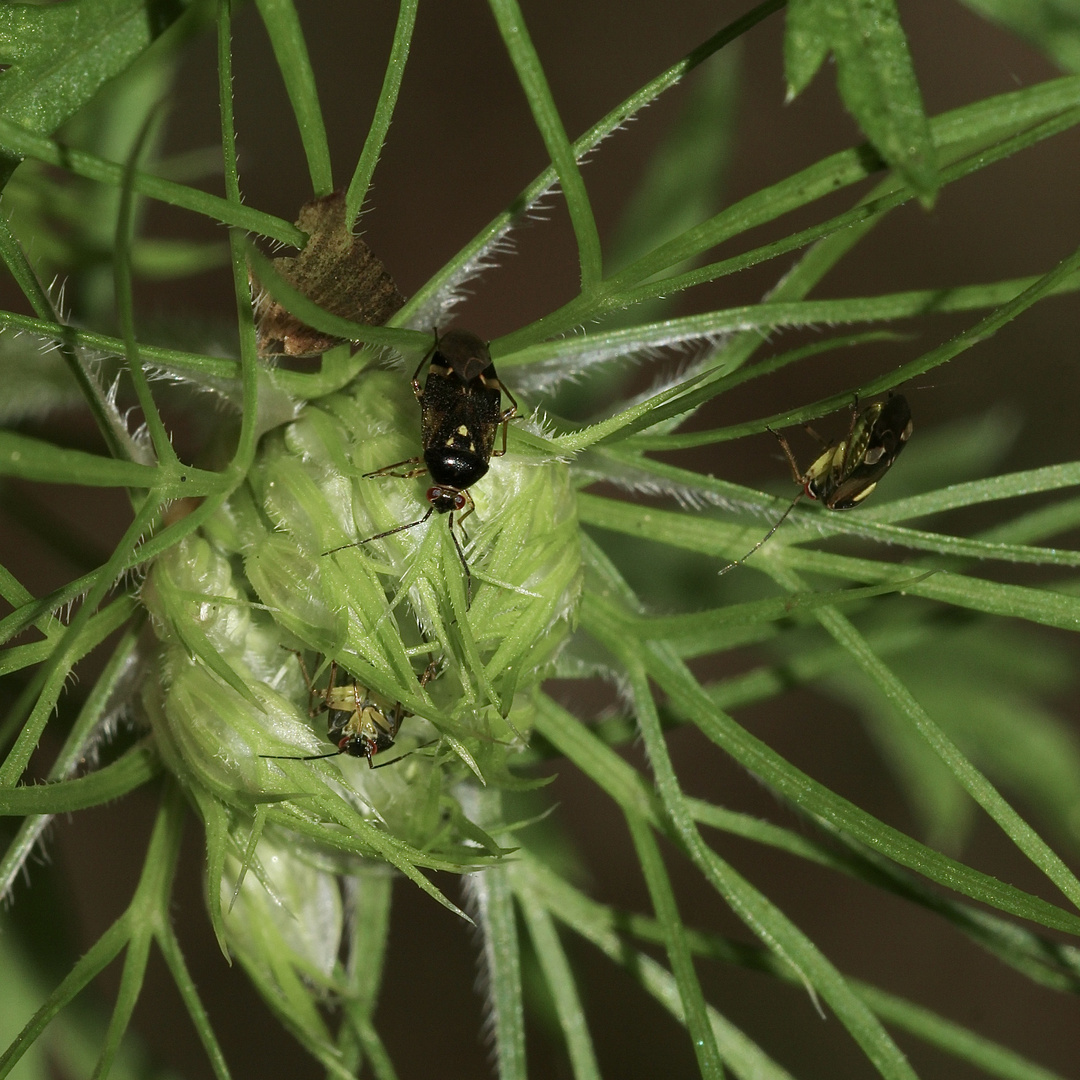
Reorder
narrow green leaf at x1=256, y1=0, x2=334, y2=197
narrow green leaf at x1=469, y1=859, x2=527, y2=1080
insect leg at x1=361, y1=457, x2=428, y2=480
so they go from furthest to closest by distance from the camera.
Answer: narrow green leaf at x1=469, y1=859, x2=527, y2=1080 < insect leg at x1=361, y1=457, x2=428, y2=480 < narrow green leaf at x1=256, y1=0, x2=334, y2=197

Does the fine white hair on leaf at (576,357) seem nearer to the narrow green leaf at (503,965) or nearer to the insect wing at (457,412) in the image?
the insect wing at (457,412)

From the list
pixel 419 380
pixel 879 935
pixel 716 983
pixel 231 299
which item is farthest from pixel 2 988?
pixel 879 935

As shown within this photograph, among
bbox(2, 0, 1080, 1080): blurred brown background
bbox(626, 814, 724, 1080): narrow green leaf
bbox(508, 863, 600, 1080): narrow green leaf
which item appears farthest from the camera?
bbox(2, 0, 1080, 1080): blurred brown background

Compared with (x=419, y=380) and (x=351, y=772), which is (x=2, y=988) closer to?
(x=351, y=772)

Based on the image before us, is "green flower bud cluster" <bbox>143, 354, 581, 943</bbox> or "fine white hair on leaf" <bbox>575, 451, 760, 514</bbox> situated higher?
"fine white hair on leaf" <bbox>575, 451, 760, 514</bbox>

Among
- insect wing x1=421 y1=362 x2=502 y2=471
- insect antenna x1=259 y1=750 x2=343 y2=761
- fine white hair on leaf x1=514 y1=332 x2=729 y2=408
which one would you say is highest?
fine white hair on leaf x1=514 y1=332 x2=729 y2=408

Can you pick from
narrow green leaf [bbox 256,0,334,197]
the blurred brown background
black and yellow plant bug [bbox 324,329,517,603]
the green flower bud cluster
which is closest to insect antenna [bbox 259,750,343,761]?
the green flower bud cluster

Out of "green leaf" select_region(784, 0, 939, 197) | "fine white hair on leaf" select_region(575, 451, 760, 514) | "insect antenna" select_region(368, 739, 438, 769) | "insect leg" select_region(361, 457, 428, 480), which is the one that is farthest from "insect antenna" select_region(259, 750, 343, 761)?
"green leaf" select_region(784, 0, 939, 197)

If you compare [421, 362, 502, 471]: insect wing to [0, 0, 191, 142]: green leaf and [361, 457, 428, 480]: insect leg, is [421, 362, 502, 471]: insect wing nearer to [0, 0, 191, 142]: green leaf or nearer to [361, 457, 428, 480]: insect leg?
[361, 457, 428, 480]: insect leg

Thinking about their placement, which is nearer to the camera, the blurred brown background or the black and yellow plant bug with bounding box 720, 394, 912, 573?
the black and yellow plant bug with bounding box 720, 394, 912, 573
